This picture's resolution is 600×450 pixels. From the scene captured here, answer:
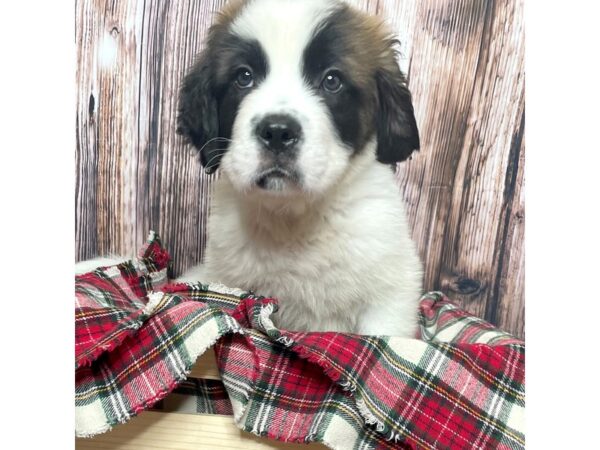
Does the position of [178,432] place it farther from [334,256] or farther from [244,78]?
[244,78]

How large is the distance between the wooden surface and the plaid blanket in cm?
5

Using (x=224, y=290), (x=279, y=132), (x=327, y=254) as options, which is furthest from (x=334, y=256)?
(x=279, y=132)

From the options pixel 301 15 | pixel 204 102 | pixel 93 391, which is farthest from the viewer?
pixel 204 102

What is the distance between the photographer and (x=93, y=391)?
114cm

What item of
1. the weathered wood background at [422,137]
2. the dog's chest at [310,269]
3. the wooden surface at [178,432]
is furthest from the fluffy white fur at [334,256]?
the wooden surface at [178,432]

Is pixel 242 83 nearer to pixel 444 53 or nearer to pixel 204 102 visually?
pixel 204 102

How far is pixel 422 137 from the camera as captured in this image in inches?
59.3

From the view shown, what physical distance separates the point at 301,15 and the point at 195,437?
899mm

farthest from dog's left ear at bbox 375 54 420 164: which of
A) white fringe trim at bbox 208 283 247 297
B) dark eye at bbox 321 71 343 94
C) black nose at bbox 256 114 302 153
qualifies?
white fringe trim at bbox 208 283 247 297

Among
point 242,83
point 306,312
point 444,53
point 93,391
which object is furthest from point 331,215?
point 93,391

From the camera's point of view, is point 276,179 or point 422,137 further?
point 422,137

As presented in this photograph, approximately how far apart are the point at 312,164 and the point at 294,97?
5.7 inches
